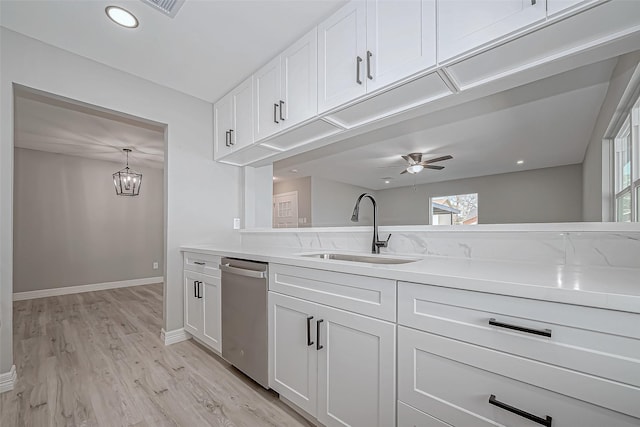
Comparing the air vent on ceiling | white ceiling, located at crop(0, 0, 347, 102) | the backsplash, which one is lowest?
the backsplash

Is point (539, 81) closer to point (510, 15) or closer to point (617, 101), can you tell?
point (617, 101)

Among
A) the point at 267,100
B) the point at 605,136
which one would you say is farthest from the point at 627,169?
the point at 267,100

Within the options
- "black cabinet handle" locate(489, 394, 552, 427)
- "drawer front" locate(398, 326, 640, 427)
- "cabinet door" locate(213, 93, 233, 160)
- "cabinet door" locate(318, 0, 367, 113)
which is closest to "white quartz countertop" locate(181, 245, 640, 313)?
"drawer front" locate(398, 326, 640, 427)

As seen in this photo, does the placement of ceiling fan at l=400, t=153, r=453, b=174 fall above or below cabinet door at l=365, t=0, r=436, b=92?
below

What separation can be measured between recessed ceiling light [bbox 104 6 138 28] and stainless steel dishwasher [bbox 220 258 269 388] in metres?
1.75

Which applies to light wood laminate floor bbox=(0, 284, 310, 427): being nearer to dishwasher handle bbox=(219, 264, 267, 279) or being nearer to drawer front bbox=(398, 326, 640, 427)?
dishwasher handle bbox=(219, 264, 267, 279)

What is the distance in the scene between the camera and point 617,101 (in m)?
1.18

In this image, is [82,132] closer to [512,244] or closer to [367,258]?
[367,258]

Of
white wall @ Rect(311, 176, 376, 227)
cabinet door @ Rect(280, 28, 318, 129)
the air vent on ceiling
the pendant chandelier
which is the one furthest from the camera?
the pendant chandelier

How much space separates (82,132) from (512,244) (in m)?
4.92

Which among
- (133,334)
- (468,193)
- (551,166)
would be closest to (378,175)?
(468,193)

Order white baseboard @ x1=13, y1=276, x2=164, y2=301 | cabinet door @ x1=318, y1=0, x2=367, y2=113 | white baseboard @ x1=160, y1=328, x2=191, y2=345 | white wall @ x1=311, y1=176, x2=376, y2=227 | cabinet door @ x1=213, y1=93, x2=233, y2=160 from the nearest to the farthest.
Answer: cabinet door @ x1=318, y1=0, x2=367, y2=113, white wall @ x1=311, y1=176, x2=376, y2=227, white baseboard @ x1=160, y1=328, x2=191, y2=345, cabinet door @ x1=213, y1=93, x2=233, y2=160, white baseboard @ x1=13, y1=276, x2=164, y2=301

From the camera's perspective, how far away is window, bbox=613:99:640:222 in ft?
3.61

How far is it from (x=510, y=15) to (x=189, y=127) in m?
2.74
